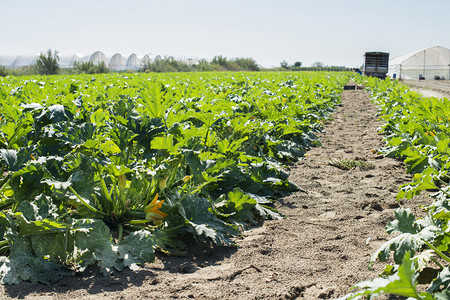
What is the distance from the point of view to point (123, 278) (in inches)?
102

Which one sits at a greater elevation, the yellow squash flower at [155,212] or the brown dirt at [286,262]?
the yellow squash flower at [155,212]

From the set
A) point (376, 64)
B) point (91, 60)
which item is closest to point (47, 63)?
point (91, 60)

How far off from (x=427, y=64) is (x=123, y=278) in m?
65.4

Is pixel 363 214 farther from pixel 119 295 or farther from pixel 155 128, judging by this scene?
pixel 119 295

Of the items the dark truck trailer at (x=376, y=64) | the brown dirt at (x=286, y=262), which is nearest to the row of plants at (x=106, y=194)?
the brown dirt at (x=286, y=262)

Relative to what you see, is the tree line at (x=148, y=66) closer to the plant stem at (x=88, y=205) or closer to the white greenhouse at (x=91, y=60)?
the white greenhouse at (x=91, y=60)

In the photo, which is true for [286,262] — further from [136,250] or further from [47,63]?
[47,63]

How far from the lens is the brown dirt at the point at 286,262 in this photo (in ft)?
→ 7.98

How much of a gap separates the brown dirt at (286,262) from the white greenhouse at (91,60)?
52666 millimetres

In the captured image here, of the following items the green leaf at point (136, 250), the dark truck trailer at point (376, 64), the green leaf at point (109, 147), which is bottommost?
the green leaf at point (136, 250)

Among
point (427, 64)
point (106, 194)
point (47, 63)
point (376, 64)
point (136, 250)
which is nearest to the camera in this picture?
point (136, 250)

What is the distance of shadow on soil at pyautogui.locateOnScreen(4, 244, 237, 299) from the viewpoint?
7.84ft

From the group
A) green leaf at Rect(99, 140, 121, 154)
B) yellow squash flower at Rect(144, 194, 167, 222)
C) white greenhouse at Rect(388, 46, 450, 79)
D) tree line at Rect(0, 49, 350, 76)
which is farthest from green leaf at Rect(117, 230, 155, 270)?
white greenhouse at Rect(388, 46, 450, 79)

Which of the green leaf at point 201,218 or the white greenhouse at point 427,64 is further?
the white greenhouse at point 427,64
